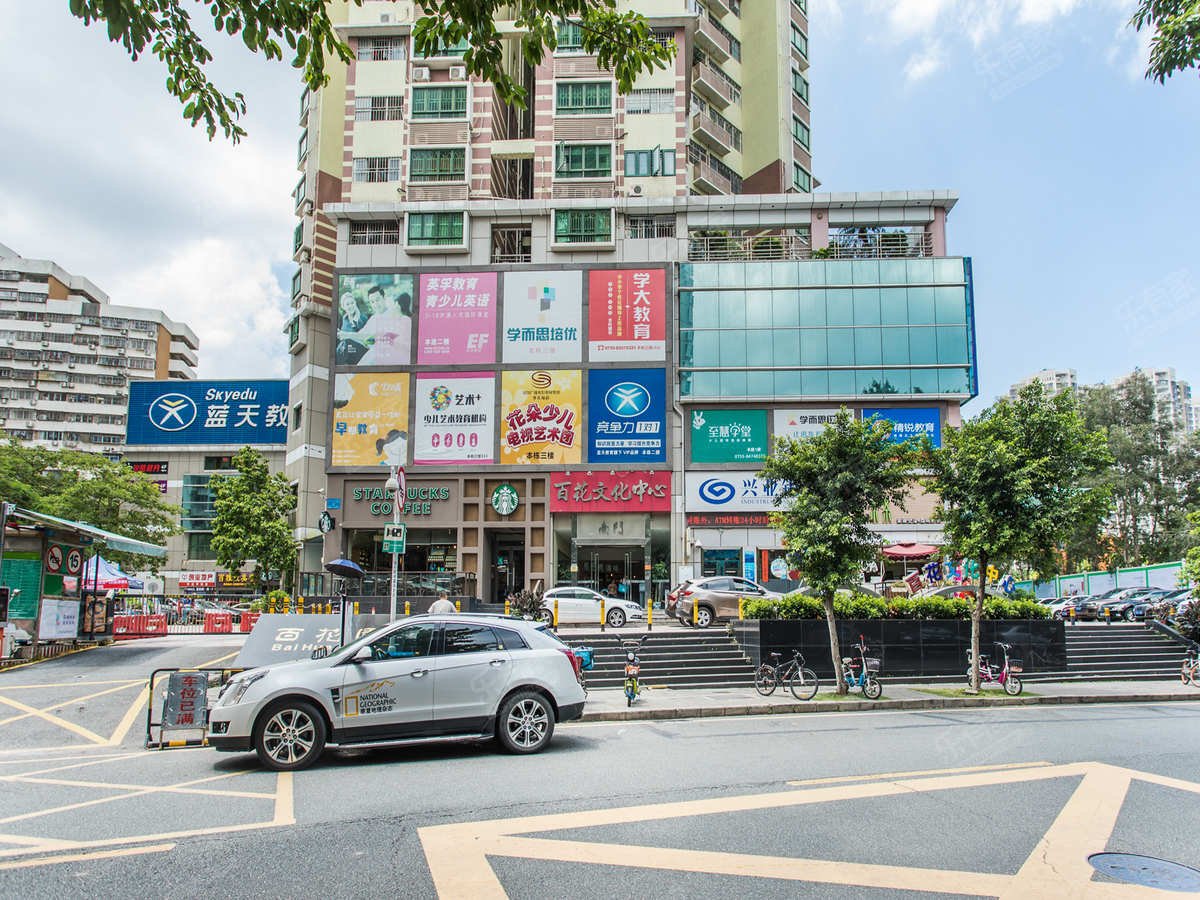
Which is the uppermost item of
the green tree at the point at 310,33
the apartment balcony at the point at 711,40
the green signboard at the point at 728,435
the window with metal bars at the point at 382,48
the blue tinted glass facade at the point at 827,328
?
the apartment balcony at the point at 711,40

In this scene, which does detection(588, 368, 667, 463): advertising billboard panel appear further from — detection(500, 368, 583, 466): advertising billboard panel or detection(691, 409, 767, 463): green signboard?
detection(691, 409, 767, 463): green signboard

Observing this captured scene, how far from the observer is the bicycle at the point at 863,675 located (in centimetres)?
1595

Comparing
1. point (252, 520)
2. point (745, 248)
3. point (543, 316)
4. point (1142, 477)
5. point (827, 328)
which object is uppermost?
point (745, 248)

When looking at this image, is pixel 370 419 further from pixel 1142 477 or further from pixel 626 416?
pixel 1142 477

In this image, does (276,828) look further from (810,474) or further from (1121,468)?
(1121,468)

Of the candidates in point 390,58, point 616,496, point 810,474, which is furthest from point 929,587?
point 390,58

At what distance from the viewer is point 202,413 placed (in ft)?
219

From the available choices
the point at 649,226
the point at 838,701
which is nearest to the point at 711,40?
the point at 649,226

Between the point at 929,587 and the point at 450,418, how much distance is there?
72.8 feet

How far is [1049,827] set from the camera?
621 centimetres

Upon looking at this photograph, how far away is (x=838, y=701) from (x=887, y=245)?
102 feet

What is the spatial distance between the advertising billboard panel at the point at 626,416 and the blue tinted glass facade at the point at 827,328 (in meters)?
1.73

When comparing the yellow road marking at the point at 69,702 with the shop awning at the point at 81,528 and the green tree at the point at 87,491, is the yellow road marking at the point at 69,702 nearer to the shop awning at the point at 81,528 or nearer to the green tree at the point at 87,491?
the shop awning at the point at 81,528

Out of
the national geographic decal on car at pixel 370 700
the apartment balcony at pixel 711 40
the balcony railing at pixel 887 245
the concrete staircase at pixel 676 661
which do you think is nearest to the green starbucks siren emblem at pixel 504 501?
the concrete staircase at pixel 676 661
